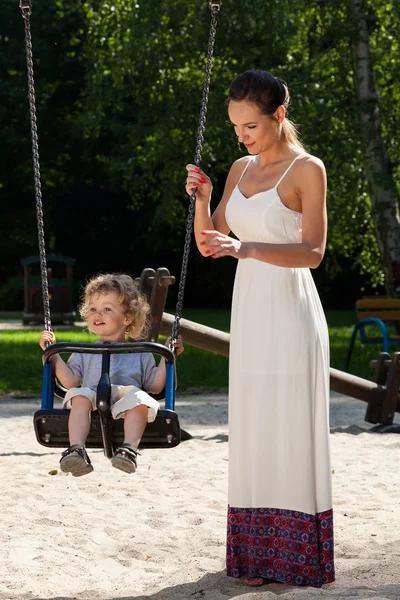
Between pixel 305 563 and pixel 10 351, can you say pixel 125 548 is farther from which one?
pixel 10 351

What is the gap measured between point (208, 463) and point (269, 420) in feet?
11.4

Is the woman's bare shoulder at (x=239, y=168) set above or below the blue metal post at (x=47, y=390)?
above

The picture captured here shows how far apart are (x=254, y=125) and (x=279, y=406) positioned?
43.8 inches

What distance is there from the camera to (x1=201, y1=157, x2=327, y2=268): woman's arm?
4.03 metres

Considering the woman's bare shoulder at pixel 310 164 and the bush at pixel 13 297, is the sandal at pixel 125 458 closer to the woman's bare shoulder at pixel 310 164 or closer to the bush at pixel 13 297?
the woman's bare shoulder at pixel 310 164

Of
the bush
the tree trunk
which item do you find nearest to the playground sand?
the tree trunk

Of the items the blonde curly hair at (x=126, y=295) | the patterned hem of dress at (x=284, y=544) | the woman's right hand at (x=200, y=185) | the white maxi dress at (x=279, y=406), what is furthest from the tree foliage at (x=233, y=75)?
the patterned hem of dress at (x=284, y=544)

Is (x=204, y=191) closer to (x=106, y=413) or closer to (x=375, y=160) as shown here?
(x=106, y=413)

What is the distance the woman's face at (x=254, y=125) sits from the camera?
4168mm

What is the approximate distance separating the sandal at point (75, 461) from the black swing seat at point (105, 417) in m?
0.12

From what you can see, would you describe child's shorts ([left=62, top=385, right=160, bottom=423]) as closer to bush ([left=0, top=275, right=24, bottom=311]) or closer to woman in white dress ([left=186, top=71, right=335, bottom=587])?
woman in white dress ([left=186, top=71, right=335, bottom=587])

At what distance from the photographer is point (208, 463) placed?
25.1ft

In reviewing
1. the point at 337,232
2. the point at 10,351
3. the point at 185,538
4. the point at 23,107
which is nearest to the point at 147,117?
the point at 337,232

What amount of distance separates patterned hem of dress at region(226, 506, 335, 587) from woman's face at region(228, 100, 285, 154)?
57.9 inches
